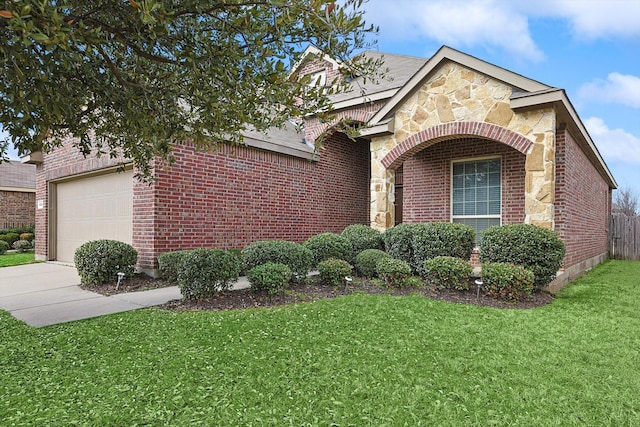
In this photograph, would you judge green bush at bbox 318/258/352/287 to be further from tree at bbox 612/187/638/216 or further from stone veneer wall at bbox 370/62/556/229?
tree at bbox 612/187/638/216

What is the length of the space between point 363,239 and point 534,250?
10.8 feet

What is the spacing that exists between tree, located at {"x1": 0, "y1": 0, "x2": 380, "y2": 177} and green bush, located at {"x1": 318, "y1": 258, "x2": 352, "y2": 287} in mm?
3200

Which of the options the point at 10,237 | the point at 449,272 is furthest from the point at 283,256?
the point at 10,237

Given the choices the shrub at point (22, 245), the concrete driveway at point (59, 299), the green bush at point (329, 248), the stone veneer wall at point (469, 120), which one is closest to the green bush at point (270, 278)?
the concrete driveway at point (59, 299)

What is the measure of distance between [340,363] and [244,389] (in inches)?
35.3

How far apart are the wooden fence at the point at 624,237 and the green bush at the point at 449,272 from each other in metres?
12.5

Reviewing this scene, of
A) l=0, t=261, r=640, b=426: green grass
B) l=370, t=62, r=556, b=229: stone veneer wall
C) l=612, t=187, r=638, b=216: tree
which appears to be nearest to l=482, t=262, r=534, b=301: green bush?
l=0, t=261, r=640, b=426: green grass

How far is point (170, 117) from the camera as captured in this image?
155 inches

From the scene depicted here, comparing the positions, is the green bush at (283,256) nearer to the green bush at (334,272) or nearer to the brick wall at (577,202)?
the green bush at (334,272)

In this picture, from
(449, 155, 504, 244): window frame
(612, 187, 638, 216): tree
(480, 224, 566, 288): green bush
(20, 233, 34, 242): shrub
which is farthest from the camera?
(612, 187, 638, 216): tree

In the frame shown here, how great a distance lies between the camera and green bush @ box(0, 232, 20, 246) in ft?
54.6

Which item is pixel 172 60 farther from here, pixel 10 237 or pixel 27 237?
pixel 10 237

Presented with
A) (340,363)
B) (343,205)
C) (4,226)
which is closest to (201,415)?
(340,363)

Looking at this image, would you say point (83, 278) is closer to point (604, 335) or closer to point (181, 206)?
point (181, 206)
